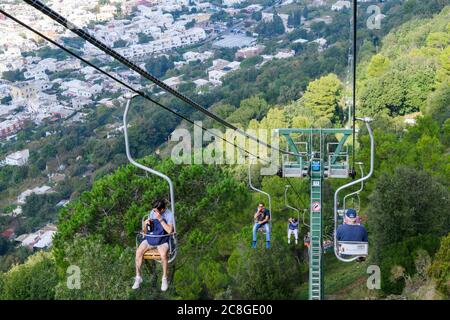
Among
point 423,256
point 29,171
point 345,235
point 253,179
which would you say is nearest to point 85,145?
point 29,171

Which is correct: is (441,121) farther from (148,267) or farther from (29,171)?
(29,171)

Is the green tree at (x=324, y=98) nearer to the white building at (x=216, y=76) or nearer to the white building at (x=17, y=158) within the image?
the white building at (x=216, y=76)

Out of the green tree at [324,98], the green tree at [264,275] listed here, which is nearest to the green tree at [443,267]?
the green tree at [264,275]

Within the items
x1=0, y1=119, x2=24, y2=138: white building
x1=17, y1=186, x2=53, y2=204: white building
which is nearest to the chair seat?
x1=17, y1=186, x2=53, y2=204: white building

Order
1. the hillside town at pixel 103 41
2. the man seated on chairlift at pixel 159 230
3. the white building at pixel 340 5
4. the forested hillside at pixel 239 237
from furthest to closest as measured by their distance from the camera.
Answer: the white building at pixel 340 5
the hillside town at pixel 103 41
the forested hillside at pixel 239 237
the man seated on chairlift at pixel 159 230

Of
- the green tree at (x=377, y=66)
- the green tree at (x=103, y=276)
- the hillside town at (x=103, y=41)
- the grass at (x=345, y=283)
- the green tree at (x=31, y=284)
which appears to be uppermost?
the green tree at (x=103, y=276)
